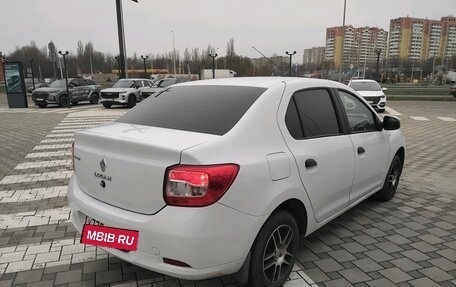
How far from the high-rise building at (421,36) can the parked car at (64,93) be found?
264ft

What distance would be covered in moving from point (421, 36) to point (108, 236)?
102434 millimetres

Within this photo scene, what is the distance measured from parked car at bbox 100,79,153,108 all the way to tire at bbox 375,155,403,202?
17708 mm

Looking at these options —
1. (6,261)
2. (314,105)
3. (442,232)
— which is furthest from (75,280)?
(442,232)

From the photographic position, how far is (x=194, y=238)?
93.2 inches

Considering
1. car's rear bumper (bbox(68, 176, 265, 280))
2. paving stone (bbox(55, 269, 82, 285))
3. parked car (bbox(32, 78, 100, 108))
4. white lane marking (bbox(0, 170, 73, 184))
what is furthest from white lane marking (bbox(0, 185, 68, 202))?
parked car (bbox(32, 78, 100, 108))

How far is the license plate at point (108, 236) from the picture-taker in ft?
8.58

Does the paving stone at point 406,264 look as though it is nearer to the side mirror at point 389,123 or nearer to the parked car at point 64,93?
the side mirror at point 389,123

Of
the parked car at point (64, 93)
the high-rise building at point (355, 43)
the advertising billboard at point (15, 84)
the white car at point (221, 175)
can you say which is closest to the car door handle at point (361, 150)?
the white car at point (221, 175)

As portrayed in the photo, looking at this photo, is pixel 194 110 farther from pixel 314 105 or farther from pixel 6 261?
pixel 6 261

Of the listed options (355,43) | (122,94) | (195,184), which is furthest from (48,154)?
(355,43)

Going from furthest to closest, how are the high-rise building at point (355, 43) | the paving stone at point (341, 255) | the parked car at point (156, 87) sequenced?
the high-rise building at point (355, 43), the parked car at point (156, 87), the paving stone at point (341, 255)

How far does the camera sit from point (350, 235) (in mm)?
4176

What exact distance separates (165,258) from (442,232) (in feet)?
10.9

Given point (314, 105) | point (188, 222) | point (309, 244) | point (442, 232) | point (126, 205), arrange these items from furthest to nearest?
1. point (442, 232)
2. point (309, 244)
3. point (314, 105)
4. point (126, 205)
5. point (188, 222)
